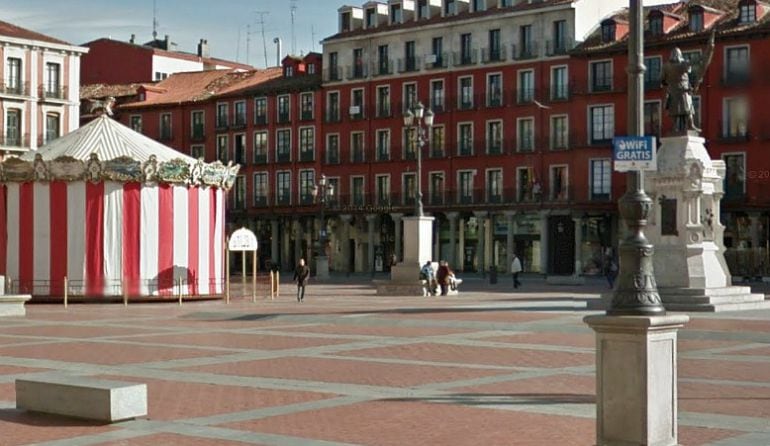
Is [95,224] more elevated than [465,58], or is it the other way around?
[465,58]

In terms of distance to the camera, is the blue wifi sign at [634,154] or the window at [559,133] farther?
the window at [559,133]

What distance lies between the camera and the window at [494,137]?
74.9m

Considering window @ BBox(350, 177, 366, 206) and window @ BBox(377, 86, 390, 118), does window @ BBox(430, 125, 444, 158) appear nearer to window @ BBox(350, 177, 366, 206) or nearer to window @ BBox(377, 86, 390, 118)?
window @ BBox(377, 86, 390, 118)

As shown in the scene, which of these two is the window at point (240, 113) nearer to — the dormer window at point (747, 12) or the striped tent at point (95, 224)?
the dormer window at point (747, 12)

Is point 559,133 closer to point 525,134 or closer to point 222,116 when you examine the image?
point 525,134

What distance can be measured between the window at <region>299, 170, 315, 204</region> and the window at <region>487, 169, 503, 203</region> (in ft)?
46.9

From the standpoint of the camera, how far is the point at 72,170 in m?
39.4

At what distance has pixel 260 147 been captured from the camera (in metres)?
87.9

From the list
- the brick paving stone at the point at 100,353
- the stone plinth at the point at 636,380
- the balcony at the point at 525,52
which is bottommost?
the brick paving stone at the point at 100,353

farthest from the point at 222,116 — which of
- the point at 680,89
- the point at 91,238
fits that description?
the point at 680,89

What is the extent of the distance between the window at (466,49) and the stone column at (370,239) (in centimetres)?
1177

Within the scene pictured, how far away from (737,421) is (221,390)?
6106 millimetres

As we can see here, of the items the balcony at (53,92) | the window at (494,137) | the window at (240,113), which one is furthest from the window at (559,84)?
the balcony at (53,92)

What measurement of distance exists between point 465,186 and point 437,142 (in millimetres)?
3757
